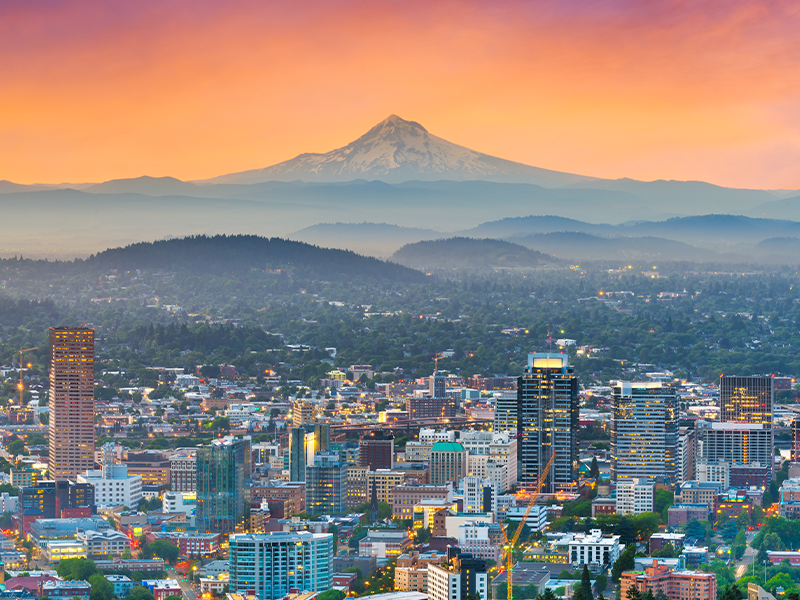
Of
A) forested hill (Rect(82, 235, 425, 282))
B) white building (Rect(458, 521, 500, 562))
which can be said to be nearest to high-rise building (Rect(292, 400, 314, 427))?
white building (Rect(458, 521, 500, 562))

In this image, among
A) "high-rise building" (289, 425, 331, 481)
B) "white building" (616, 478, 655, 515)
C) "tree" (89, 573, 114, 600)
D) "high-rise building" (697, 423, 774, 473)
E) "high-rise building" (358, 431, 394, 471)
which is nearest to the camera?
"tree" (89, 573, 114, 600)

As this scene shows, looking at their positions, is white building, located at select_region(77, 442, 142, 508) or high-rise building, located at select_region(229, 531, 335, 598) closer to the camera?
high-rise building, located at select_region(229, 531, 335, 598)

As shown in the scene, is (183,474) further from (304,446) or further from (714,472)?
(714,472)

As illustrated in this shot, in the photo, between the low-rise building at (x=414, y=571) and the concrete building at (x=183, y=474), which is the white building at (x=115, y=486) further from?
the low-rise building at (x=414, y=571)

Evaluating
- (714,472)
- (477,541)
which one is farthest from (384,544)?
(714,472)

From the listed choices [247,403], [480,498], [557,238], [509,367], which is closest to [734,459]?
[480,498]

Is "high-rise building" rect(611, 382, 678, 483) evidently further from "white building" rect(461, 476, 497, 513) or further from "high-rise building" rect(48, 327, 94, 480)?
"high-rise building" rect(48, 327, 94, 480)

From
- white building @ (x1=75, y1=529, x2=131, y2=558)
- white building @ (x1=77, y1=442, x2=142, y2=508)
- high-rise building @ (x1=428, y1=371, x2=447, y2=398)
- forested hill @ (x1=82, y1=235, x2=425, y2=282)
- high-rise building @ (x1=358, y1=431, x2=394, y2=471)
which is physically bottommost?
white building @ (x1=75, y1=529, x2=131, y2=558)

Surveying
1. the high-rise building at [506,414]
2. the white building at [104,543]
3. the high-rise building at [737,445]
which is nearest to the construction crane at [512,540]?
the high-rise building at [506,414]
